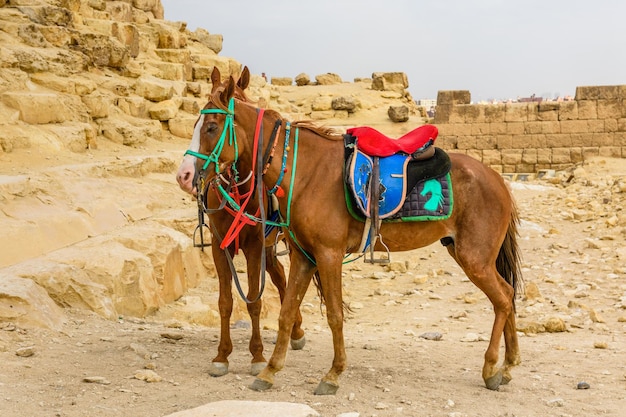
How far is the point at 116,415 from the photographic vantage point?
424cm

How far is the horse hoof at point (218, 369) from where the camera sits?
17.2ft

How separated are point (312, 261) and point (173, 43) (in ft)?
59.5

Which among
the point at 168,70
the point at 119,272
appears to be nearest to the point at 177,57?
the point at 168,70

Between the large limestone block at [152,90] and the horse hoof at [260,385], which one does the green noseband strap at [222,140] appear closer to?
the horse hoof at [260,385]

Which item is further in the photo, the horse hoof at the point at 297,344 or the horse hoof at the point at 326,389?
the horse hoof at the point at 297,344

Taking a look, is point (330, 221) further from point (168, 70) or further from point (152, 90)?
point (168, 70)

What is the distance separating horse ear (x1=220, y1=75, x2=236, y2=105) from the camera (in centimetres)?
474

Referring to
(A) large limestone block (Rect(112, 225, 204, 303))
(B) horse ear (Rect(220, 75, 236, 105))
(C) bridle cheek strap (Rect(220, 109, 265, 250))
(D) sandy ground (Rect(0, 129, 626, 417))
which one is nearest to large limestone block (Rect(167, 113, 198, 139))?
(D) sandy ground (Rect(0, 129, 626, 417))

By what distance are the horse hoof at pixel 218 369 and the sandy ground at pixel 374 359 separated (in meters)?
0.08

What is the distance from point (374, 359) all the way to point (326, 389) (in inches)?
46.9

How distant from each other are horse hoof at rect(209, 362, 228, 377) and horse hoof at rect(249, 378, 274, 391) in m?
0.45

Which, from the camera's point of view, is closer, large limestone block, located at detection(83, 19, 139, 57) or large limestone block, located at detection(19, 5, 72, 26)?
large limestone block, located at detection(19, 5, 72, 26)

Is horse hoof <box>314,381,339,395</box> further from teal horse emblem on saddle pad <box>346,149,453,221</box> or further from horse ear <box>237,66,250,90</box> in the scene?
horse ear <box>237,66,250,90</box>

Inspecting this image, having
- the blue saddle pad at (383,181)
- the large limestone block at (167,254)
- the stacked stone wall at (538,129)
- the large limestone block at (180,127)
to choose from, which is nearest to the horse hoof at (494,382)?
the blue saddle pad at (383,181)
